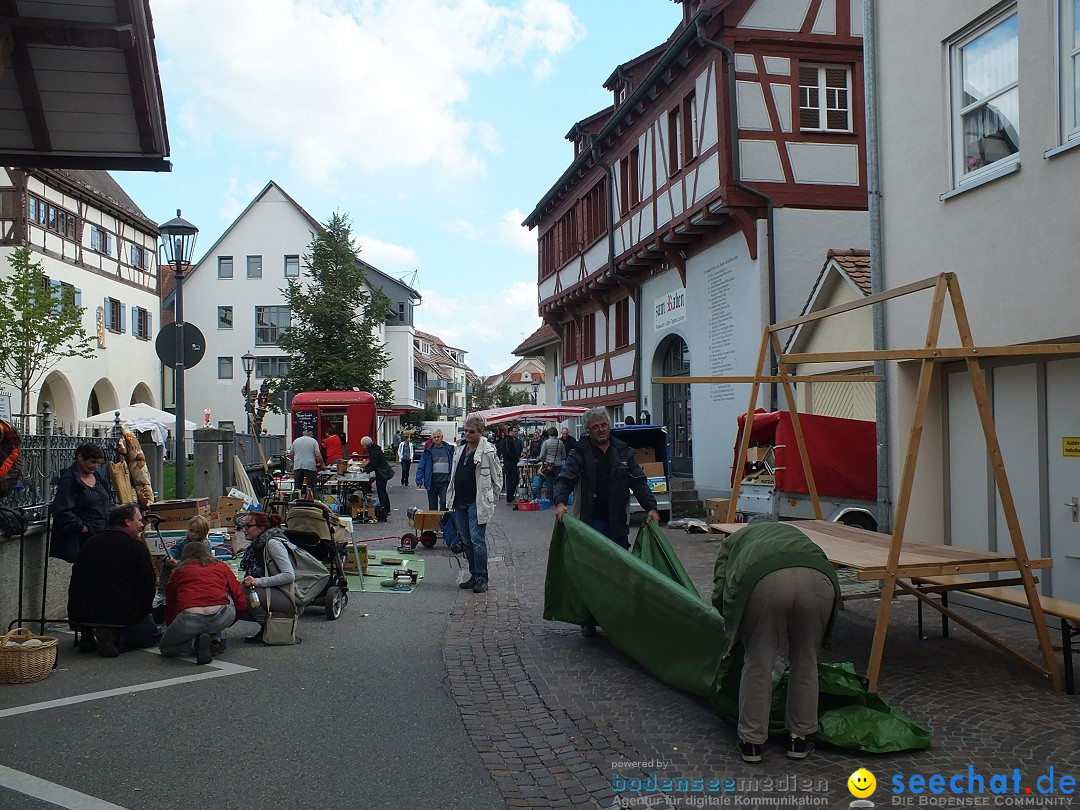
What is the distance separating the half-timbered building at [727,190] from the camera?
18828 millimetres

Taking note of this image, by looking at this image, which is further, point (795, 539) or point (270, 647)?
point (270, 647)

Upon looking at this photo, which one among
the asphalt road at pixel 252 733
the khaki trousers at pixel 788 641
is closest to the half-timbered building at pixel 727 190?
the asphalt road at pixel 252 733

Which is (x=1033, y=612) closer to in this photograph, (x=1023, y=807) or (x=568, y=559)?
(x=1023, y=807)

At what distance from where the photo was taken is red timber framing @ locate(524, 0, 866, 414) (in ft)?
61.8

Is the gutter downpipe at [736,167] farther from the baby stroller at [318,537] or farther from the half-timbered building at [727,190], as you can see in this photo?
the baby stroller at [318,537]

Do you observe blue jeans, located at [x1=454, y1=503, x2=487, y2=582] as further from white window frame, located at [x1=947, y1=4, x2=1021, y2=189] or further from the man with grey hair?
white window frame, located at [x1=947, y1=4, x2=1021, y2=189]

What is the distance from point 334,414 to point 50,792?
30482 mm

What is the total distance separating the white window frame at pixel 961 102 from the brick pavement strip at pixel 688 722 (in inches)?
153

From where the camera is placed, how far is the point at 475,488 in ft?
34.6

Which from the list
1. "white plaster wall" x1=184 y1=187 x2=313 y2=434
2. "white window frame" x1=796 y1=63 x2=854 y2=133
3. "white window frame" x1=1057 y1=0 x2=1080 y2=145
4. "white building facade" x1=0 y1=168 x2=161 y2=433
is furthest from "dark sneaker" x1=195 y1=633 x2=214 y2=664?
"white plaster wall" x1=184 y1=187 x2=313 y2=434

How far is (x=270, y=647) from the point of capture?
8031 millimetres

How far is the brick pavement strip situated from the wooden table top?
75 centimetres

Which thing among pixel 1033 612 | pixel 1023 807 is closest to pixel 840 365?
pixel 1033 612

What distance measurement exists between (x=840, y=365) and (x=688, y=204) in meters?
7.17
